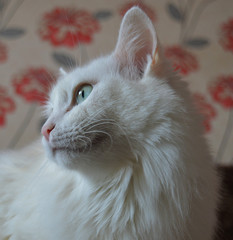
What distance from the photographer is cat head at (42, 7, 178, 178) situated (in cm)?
54

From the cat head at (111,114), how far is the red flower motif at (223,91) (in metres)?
1.09

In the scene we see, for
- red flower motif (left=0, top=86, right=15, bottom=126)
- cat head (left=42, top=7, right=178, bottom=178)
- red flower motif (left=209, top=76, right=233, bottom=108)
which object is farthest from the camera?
red flower motif (left=209, top=76, right=233, bottom=108)

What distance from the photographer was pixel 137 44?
2.07 feet

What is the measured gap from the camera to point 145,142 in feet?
1.82

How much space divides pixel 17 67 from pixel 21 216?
42.3 inches

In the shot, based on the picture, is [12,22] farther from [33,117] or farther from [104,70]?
[104,70]

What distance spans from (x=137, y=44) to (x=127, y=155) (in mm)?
267

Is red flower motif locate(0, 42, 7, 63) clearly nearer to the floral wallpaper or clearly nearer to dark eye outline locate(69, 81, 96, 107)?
the floral wallpaper

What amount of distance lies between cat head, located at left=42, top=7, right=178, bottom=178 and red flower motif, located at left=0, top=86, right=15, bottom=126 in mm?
981

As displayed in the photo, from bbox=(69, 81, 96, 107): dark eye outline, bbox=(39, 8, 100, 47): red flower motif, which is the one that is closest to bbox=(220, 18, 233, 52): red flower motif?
bbox=(39, 8, 100, 47): red flower motif

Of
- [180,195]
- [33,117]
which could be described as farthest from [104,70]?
[33,117]

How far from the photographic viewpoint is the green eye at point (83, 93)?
0.60 meters

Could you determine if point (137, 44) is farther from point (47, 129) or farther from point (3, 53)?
point (3, 53)

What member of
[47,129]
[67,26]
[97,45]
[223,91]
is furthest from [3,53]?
[223,91]
